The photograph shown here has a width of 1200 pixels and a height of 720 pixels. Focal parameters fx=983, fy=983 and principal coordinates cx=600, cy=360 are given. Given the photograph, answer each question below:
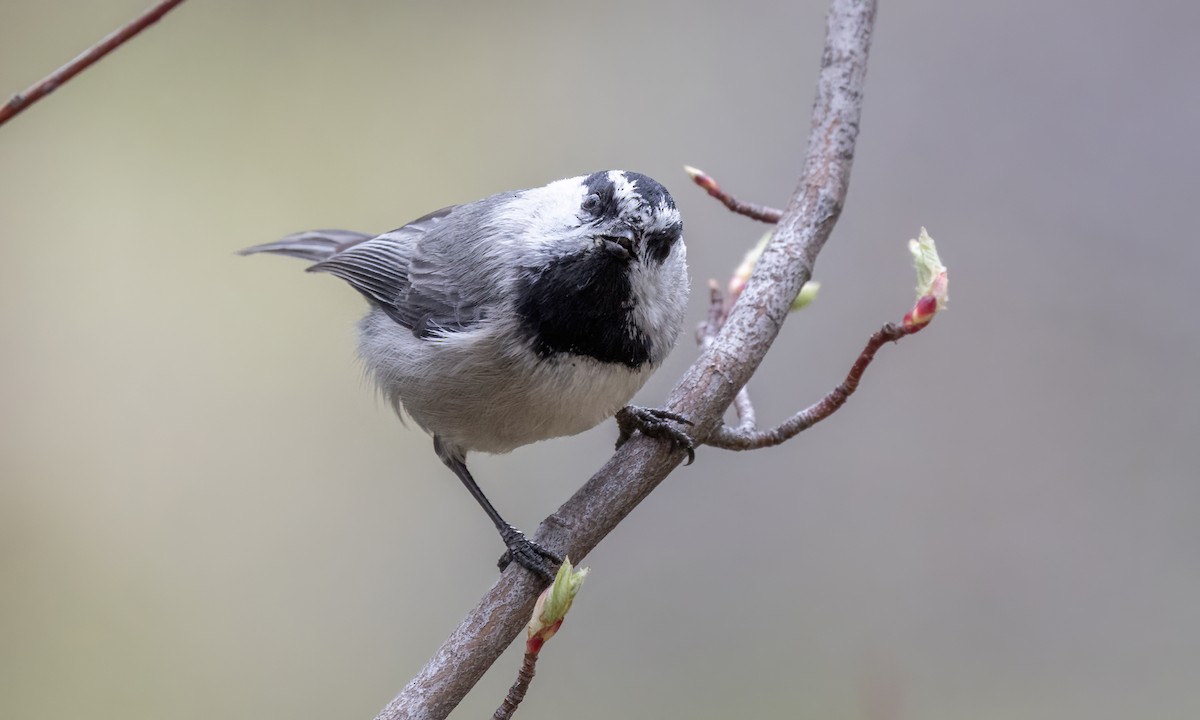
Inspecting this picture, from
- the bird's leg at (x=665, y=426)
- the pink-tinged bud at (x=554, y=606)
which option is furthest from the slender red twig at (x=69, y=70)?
the bird's leg at (x=665, y=426)

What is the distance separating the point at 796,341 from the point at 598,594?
3.27 feet

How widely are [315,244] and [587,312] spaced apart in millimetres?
1218

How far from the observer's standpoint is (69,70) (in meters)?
0.80

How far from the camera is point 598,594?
120 inches

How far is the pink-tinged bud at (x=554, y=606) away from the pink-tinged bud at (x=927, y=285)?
655mm

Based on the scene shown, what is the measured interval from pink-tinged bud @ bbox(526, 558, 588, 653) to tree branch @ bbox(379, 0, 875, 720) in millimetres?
293

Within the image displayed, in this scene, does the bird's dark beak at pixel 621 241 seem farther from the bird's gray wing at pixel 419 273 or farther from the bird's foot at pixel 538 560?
the bird's foot at pixel 538 560

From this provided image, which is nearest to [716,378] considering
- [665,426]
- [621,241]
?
[665,426]

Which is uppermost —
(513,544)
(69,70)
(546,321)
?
(69,70)

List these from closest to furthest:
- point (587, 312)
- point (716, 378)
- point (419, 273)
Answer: point (587, 312) → point (716, 378) → point (419, 273)

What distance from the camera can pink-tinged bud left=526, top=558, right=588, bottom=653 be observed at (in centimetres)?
126

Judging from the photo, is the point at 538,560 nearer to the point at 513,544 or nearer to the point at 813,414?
the point at 513,544

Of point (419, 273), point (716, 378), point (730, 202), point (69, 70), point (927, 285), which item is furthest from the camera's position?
point (419, 273)

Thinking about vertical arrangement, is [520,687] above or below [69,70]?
below
